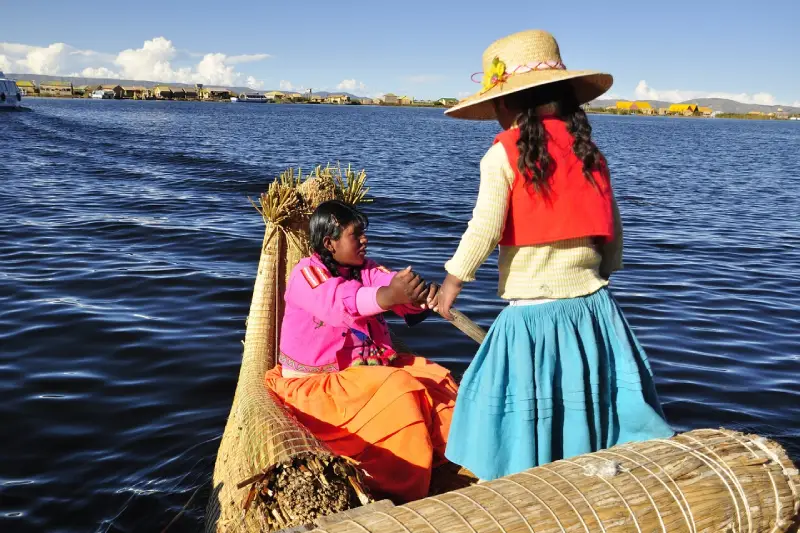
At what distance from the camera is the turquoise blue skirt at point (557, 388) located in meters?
2.48

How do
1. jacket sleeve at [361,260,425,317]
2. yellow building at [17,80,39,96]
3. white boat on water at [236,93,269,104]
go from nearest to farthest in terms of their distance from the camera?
jacket sleeve at [361,260,425,317], yellow building at [17,80,39,96], white boat on water at [236,93,269,104]

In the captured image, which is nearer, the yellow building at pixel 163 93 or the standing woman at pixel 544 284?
the standing woman at pixel 544 284

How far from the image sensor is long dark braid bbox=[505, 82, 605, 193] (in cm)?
227

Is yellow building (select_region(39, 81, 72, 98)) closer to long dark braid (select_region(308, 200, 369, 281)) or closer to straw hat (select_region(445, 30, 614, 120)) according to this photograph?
long dark braid (select_region(308, 200, 369, 281))

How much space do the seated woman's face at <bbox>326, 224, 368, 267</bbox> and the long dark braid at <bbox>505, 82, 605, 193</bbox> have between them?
1301mm

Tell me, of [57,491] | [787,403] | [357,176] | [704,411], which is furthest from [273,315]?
[787,403]

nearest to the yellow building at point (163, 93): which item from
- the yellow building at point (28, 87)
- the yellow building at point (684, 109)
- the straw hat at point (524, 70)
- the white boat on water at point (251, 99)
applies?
the white boat on water at point (251, 99)

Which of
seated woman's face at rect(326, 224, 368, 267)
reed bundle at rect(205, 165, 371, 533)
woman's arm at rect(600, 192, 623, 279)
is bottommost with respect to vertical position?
reed bundle at rect(205, 165, 371, 533)

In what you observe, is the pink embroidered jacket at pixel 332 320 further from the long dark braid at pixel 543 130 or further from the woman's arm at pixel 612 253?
the long dark braid at pixel 543 130

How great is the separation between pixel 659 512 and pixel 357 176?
3.49 meters

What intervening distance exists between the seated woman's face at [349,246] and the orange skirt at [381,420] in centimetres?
54

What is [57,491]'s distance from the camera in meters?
4.32

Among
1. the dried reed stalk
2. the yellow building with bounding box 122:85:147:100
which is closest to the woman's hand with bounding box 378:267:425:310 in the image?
the dried reed stalk

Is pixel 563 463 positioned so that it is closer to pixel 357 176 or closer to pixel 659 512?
pixel 659 512
